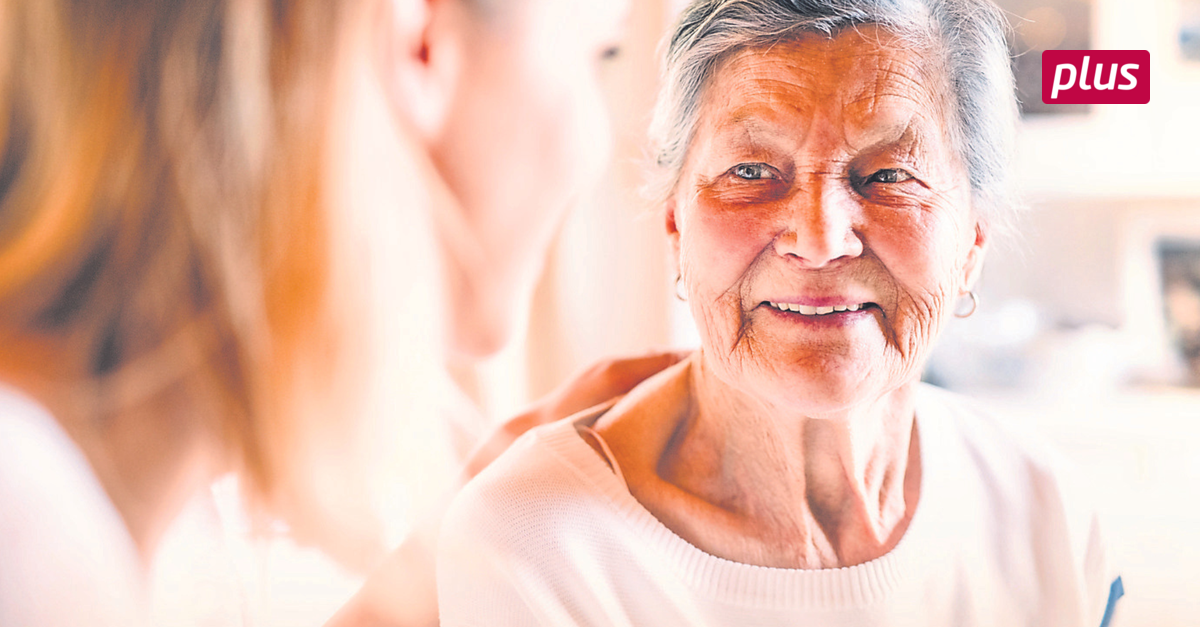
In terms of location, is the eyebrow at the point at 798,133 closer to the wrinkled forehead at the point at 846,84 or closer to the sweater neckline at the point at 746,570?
the wrinkled forehead at the point at 846,84

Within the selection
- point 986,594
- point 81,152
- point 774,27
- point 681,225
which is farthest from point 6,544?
point 986,594

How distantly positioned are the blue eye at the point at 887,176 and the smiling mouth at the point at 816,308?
4.6 inches

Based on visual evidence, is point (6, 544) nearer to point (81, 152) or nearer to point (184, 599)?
point (184, 599)

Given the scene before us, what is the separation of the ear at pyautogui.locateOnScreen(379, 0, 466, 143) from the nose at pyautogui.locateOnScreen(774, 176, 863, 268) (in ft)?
1.26

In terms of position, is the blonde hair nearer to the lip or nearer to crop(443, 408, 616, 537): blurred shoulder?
crop(443, 408, 616, 537): blurred shoulder

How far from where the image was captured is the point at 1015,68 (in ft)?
2.59

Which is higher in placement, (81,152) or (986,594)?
(81,152)

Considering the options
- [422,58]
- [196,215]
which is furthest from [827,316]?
[196,215]

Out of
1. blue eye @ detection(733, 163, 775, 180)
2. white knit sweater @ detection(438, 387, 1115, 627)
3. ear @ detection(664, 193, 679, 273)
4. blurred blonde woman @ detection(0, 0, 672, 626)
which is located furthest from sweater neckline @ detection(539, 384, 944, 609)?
blue eye @ detection(733, 163, 775, 180)

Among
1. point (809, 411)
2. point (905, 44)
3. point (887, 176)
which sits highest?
point (905, 44)

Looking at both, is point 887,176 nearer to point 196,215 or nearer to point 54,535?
point 196,215

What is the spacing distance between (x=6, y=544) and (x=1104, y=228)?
122cm

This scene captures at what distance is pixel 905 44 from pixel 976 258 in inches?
9.2

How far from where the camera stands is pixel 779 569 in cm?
80
